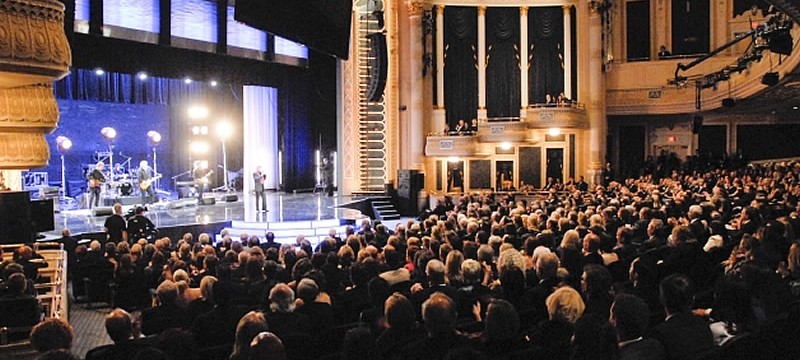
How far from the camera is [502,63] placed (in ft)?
88.1

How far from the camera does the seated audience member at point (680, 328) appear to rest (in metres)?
4.39

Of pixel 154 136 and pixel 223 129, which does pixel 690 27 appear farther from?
pixel 154 136

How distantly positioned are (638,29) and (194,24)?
54.0 ft

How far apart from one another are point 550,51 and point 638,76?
332 centimetres

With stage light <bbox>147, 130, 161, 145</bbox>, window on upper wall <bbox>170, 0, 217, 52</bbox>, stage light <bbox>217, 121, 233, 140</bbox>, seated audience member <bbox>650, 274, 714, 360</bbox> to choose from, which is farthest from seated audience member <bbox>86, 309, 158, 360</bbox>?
stage light <bbox>217, 121, 233, 140</bbox>

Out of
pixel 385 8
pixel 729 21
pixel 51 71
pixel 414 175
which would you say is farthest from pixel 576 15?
pixel 51 71

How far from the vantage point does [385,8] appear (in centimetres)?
2475

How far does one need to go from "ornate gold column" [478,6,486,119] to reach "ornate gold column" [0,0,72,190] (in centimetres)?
1937

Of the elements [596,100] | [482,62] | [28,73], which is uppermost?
[482,62]

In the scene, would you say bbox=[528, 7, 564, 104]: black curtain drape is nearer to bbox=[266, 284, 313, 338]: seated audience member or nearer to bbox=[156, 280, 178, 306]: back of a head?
bbox=[156, 280, 178, 306]: back of a head

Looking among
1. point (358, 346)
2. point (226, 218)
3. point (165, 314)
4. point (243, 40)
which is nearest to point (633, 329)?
point (358, 346)

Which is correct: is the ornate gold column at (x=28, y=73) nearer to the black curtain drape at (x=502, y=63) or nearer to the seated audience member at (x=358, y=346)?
the seated audience member at (x=358, y=346)

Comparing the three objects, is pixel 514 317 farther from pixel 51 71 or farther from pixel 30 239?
pixel 30 239

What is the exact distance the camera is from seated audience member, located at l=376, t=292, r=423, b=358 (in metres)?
4.49
